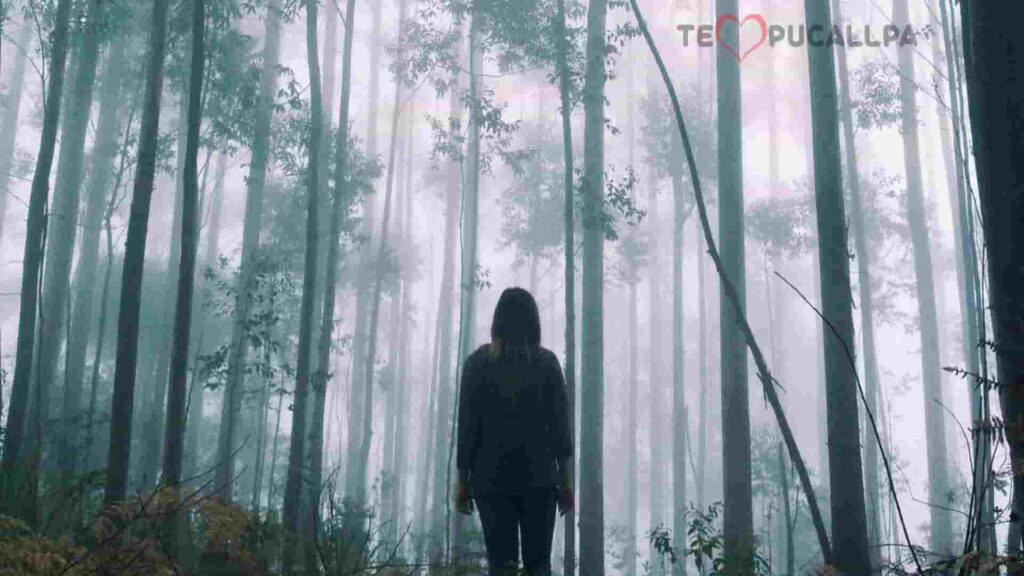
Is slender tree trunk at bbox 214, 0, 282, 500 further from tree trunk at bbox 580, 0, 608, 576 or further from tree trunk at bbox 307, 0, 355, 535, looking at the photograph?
tree trunk at bbox 580, 0, 608, 576

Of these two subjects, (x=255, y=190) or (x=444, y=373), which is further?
(x=444, y=373)

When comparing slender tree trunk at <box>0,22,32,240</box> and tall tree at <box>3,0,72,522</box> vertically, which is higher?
slender tree trunk at <box>0,22,32,240</box>

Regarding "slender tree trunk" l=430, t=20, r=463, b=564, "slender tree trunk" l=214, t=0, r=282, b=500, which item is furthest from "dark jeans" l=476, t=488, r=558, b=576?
"slender tree trunk" l=430, t=20, r=463, b=564

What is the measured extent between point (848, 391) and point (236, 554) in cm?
540

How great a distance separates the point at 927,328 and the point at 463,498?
22795 millimetres

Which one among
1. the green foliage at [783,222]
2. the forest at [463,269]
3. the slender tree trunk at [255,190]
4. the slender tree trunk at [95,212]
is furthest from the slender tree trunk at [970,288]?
the slender tree trunk at [95,212]

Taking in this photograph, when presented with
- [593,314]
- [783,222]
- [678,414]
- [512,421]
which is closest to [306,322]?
[593,314]

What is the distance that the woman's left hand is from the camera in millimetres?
3897

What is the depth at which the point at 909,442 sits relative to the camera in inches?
3681

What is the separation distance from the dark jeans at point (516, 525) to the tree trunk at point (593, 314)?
7.76m

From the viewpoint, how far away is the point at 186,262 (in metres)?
8.21

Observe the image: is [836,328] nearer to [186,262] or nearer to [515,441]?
[515,441]

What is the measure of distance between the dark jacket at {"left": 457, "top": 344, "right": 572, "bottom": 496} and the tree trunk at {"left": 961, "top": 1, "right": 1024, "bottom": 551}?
1824 mm

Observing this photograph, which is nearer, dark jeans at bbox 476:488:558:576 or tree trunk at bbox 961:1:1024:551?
tree trunk at bbox 961:1:1024:551
